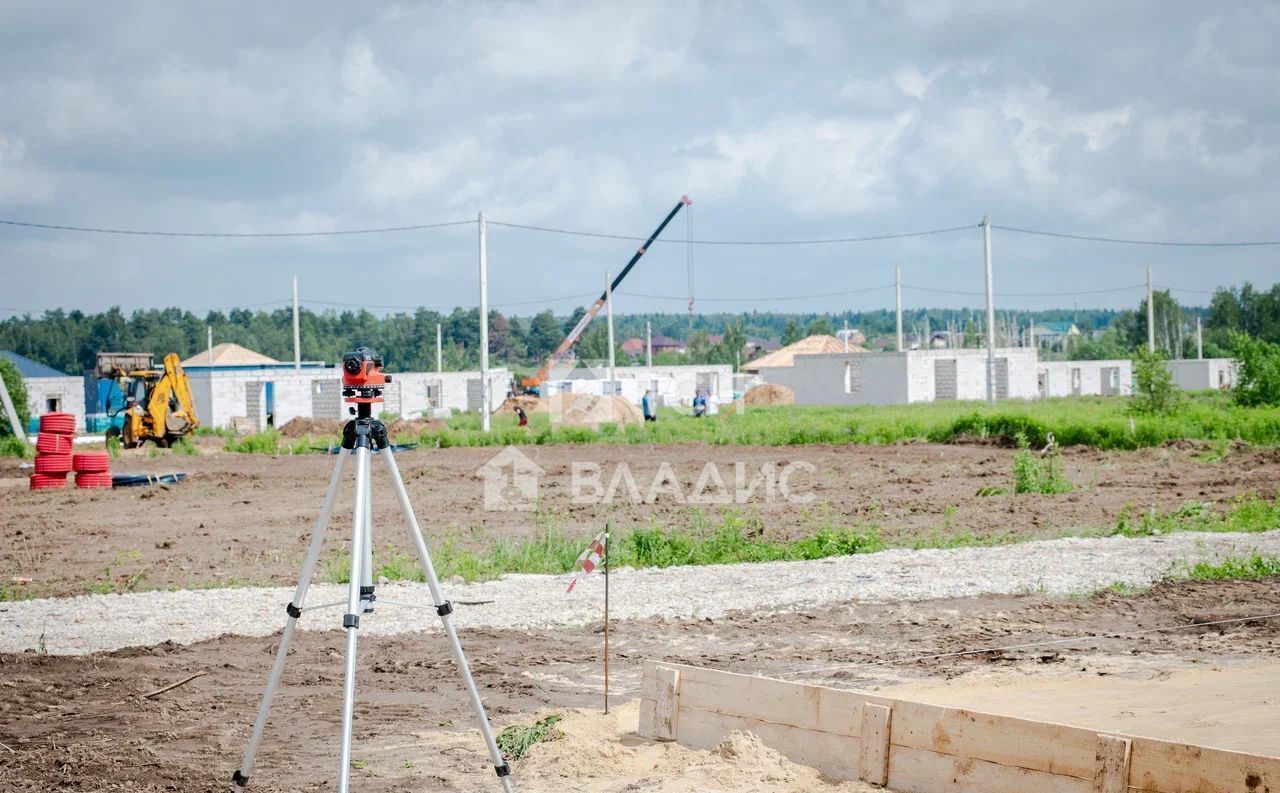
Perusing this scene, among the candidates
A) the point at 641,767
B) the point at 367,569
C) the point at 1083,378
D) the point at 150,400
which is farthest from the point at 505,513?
the point at 1083,378

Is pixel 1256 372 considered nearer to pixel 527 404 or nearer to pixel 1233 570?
pixel 1233 570

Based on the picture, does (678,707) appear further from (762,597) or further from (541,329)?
(541,329)

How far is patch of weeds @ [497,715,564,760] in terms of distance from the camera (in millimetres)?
6922

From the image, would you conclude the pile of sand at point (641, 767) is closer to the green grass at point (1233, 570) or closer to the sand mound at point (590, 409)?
the green grass at point (1233, 570)

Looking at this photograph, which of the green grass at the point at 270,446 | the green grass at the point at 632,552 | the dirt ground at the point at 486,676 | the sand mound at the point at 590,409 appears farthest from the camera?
the sand mound at the point at 590,409

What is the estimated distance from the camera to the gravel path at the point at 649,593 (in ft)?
36.1

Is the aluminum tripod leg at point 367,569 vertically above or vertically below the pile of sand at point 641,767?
above

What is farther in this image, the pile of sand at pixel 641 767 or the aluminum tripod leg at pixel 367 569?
the pile of sand at pixel 641 767

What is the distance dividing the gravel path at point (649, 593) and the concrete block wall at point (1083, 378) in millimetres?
59307

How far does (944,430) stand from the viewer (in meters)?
32.8

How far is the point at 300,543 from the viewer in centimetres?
1650

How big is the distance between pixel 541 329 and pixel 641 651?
136 metres

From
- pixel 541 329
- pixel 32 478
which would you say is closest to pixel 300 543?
pixel 32 478

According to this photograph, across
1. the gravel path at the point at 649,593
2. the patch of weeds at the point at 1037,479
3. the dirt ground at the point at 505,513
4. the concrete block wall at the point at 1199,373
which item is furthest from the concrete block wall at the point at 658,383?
the gravel path at the point at 649,593
